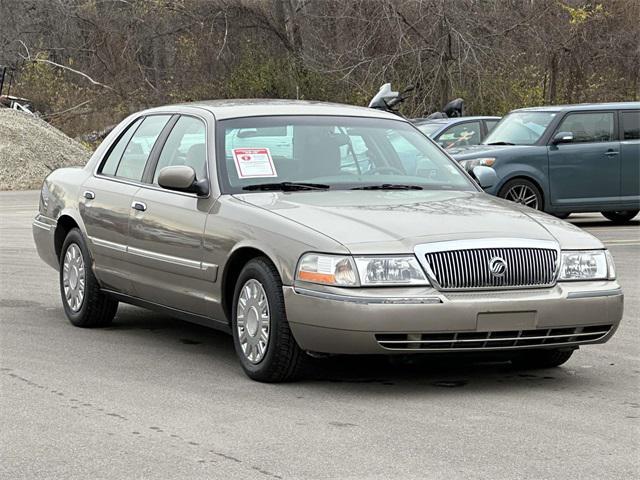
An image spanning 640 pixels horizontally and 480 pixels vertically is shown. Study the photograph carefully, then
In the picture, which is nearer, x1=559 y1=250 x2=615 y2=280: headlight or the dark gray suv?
x1=559 y1=250 x2=615 y2=280: headlight

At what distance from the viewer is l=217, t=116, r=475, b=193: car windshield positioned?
26.6 ft

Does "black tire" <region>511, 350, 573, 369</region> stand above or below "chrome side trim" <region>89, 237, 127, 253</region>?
below

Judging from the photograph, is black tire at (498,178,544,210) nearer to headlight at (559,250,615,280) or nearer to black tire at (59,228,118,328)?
black tire at (59,228,118,328)

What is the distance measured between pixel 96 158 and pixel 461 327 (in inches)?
157

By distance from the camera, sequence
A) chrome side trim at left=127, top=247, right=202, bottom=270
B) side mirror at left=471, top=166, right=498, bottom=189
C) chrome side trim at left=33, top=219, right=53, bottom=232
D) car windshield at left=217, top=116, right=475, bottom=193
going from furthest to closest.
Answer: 1. chrome side trim at left=33, top=219, right=53, bottom=232
2. side mirror at left=471, top=166, right=498, bottom=189
3. car windshield at left=217, top=116, right=475, bottom=193
4. chrome side trim at left=127, top=247, right=202, bottom=270

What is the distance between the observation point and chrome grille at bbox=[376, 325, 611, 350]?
689 centimetres

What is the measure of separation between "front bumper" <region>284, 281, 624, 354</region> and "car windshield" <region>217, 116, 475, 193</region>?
1.21m

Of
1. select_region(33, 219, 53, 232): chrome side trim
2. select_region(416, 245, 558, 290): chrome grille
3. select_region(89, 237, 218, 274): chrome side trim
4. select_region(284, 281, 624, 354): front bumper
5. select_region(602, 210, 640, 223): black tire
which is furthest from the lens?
select_region(602, 210, 640, 223): black tire

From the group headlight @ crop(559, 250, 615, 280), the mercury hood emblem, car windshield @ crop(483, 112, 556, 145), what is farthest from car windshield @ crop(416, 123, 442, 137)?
the mercury hood emblem

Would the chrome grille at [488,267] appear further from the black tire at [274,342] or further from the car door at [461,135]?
the car door at [461,135]

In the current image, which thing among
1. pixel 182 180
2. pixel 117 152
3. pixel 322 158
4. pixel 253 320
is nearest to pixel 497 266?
pixel 253 320

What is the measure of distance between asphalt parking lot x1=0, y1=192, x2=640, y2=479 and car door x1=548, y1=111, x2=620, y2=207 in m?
9.41

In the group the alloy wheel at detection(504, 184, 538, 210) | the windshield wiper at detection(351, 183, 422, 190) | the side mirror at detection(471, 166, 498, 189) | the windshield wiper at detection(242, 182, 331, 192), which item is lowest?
the alloy wheel at detection(504, 184, 538, 210)

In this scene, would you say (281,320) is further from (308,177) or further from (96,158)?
(96,158)
